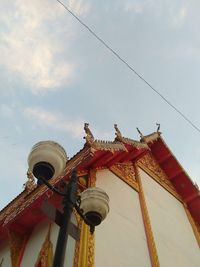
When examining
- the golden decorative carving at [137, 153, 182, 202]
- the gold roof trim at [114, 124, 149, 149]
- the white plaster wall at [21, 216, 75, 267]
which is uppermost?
the golden decorative carving at [137, 153, 182, 202]

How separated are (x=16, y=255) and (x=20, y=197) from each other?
2.03 meters

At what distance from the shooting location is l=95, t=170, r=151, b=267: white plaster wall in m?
5.68

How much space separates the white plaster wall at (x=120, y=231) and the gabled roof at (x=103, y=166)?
1.70ft

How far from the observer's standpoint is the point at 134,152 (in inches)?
364

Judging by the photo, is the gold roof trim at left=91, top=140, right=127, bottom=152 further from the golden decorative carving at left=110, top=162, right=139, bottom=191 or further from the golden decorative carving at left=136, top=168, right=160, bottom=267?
the golden decorative carving at left=136, top=168, right=160, bottom=267

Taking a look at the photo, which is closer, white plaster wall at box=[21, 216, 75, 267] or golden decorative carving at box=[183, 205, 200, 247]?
white plaster wall at box=[21, 216, 75, 267]

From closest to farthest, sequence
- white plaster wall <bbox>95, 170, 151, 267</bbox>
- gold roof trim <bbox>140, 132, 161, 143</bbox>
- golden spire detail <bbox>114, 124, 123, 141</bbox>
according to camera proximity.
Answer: white plaster wall <bbox>95, 170, 151, 267</bbox> < golden spire detail <bbox>114, 124, 123, 141</bbox> < gold roof trim <bbox>140, 132, 161, 143</bbox>

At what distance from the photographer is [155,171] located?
1057 centimetres

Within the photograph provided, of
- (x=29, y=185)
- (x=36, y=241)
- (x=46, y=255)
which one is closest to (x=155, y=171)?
(x=29, y=185)

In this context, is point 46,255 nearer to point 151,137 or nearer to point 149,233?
point 149,233

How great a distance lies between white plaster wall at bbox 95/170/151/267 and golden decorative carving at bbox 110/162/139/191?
143 millimetres

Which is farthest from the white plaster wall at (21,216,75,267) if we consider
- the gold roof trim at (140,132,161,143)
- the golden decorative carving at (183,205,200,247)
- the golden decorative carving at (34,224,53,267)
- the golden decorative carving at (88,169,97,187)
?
the golden decorative carving at (183,205,200,247)

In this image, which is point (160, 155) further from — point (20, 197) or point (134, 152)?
point (20, 197)

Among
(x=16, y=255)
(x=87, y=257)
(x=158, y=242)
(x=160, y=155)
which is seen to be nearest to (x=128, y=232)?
(x=158, y=242)
